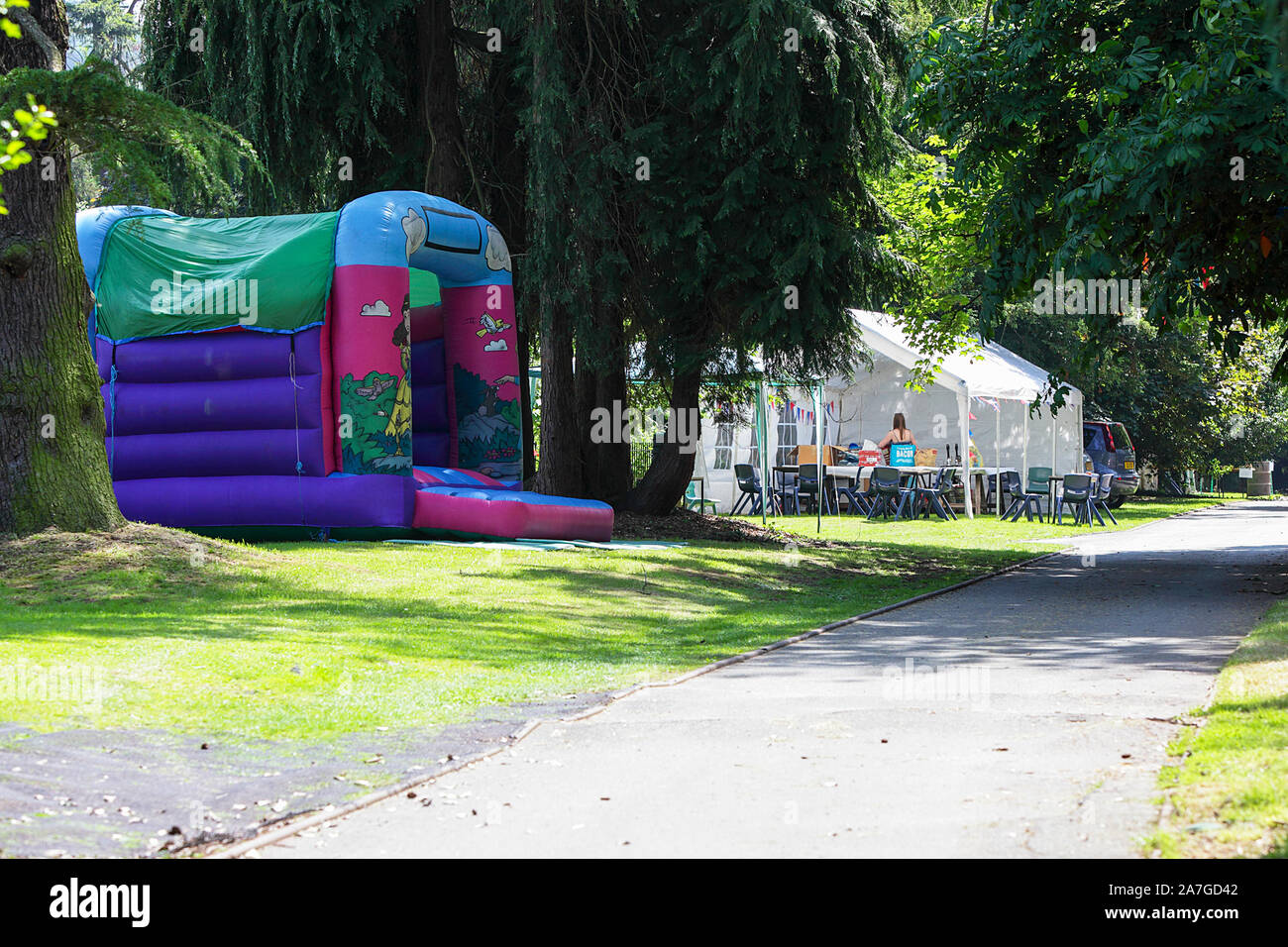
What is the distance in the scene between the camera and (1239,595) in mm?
14289

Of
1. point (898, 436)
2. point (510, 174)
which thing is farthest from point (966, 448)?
point (510, 174)

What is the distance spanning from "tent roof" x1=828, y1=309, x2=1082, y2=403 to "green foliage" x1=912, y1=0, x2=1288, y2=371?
15.5 m

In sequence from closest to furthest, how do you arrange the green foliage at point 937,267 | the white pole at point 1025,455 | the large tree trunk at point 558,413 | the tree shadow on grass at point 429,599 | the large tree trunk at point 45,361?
the tree shadow on grass at point 429,599 → the large tree trunk at point 45,361 → the large tree trunk at point 558,413 → the green foliage at point 937,267 → the white pole at point 1025,455

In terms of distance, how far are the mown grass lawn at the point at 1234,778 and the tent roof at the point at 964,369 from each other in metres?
23.9

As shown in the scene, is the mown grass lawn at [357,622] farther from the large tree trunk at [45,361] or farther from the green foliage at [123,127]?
the green foliage at [123,127]

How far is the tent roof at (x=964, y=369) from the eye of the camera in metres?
31.6

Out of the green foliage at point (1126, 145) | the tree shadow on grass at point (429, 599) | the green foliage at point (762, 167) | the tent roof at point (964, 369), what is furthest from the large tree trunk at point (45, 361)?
the tent roof at point (964, 369)

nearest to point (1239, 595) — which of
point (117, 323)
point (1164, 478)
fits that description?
point (117, 323)

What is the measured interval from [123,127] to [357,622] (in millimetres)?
4819

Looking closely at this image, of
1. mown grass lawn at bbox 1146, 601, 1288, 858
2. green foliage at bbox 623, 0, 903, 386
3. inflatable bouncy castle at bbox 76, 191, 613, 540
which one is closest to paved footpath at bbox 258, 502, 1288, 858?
mown grass lawn at bbox 1146, 601, 1288, 858

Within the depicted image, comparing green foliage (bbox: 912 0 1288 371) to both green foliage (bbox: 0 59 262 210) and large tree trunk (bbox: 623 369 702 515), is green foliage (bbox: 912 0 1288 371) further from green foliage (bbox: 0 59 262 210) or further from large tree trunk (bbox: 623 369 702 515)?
green foliage (bbox: 0 59 262 210)

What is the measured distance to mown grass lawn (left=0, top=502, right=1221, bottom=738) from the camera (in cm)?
757
